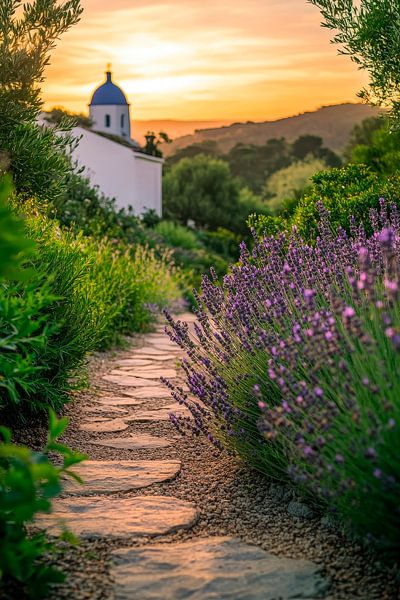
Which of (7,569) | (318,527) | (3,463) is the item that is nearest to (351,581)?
(318,527)

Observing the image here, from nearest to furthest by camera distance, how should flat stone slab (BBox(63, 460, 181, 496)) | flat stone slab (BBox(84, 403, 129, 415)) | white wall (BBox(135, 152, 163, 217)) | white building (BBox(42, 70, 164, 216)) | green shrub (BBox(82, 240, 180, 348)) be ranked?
flat stone slab (BBox(63, 460, 181, 496)), flat stone slab (BBox(84, 403, 129, 415)), green shrub (BBox(82, 240, 180, 348)), white building (BBox(42, 70, 164, 216)), white wall (BBox(135, 152, 163, 217))

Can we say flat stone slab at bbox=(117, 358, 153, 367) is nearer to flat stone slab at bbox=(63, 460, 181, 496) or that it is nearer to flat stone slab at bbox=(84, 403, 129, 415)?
flat stone slab at bbox=(84, 403, 129, 415)

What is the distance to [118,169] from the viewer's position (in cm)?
2427

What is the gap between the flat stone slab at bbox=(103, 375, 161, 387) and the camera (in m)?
6.26

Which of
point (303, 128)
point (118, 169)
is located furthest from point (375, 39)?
point (303, 128)

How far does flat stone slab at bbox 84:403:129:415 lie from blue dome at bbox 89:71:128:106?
40.9 metres

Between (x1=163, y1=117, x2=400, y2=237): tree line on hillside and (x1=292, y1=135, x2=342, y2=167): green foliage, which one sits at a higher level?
(x1=292, y1=135, x2=342, y2=167): green foliage

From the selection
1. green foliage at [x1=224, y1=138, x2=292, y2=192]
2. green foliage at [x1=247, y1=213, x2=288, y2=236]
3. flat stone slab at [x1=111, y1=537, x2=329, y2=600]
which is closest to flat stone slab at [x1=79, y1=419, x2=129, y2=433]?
flat stone slab at [x1=111, y1=537, x2=329, y2=600]

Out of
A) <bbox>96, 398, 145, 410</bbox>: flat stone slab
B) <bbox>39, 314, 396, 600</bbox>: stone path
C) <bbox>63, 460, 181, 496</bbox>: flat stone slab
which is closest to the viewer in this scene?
<bbox>39, 314, 396, 600</bbox>: stone path

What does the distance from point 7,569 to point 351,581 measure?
120 cm

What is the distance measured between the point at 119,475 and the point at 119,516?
639 mm

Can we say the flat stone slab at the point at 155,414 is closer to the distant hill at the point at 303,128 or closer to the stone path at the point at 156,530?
Answer: the stone path at the point at 156,530

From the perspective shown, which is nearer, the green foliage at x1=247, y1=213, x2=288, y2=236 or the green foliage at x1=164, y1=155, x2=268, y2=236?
the green foliage at x1=247, y1=213, x2=288, y2=236

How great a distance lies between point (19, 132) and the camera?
548 centimetres
